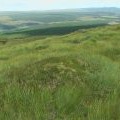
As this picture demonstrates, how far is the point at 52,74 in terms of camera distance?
10609 mm

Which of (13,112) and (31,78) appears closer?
(13,112)

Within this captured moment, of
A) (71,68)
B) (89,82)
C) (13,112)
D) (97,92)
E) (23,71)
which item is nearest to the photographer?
(13,112)

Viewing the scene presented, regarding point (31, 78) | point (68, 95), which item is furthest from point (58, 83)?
point (68, 95)

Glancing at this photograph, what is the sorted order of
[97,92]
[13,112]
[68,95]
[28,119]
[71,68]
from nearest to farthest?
[28,119]
[13,112]
[68,95]
[97,92]
[71,68]

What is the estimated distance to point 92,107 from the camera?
720cm

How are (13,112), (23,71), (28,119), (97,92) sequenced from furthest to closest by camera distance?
(23,71) → (97,92) → (13,112) → (28,119)

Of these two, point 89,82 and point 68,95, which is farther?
point 89,82

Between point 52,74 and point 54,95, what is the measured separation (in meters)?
2.57

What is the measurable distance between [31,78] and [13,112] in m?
3.25

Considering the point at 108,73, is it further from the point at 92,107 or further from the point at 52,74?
the point at 92,107

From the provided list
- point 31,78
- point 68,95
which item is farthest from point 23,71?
point 68,95

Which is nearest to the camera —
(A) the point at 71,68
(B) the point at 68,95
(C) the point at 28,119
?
(C) the point at 28,119

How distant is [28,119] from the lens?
6.32 m

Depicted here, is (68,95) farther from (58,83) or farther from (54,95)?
(58,83)
